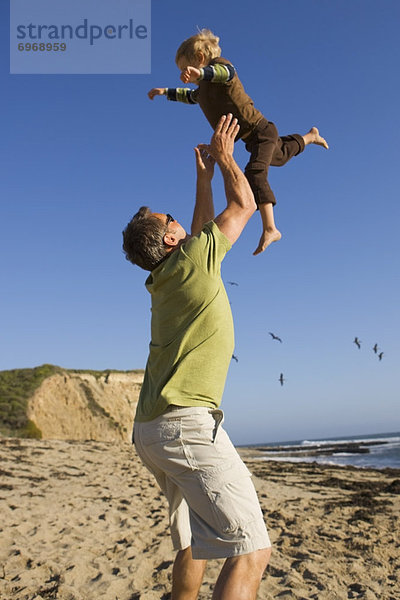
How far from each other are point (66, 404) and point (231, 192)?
73.8 feet

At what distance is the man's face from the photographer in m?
2.84

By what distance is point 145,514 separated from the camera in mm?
7305

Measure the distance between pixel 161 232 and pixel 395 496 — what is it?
10.2 meters

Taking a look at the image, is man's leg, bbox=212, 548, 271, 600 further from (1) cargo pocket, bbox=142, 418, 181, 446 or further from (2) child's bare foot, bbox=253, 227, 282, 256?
(2) child's bare foot, bbox=253, 227, 282, 256

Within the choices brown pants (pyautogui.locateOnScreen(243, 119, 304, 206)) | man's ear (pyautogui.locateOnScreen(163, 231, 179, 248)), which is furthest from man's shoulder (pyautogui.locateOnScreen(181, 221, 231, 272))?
brown pants (pyautogui.locateOnScreen(243, 119, 304, 206))

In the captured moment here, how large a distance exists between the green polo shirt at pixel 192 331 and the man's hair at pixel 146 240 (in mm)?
113

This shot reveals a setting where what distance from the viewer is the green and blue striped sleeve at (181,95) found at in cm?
384

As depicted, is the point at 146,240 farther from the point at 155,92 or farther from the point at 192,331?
the point at 155,92

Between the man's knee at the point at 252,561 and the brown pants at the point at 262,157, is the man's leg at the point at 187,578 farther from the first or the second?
the brown pants at the point at 262,157

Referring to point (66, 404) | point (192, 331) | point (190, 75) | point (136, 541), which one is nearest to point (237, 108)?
point (190, 75)

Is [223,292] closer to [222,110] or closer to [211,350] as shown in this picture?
[211,350]

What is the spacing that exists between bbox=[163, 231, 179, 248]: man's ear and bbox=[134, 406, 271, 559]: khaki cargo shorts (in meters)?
0.91

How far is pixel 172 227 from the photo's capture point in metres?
2.88

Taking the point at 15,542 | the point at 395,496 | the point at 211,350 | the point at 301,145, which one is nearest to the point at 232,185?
the point at 211,350
